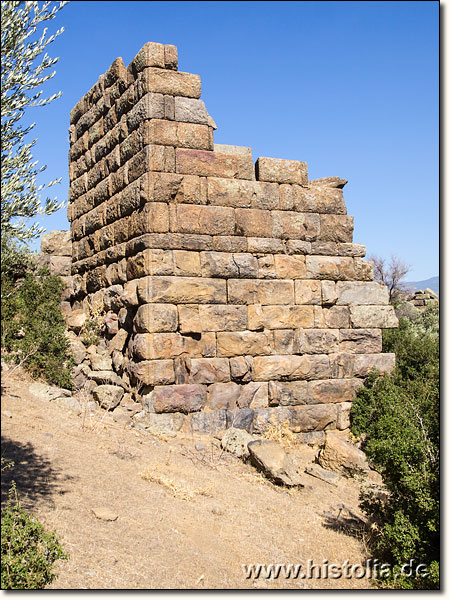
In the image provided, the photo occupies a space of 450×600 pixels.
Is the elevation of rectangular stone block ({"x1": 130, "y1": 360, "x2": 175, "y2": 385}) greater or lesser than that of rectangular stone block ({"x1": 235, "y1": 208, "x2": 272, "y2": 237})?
lesser

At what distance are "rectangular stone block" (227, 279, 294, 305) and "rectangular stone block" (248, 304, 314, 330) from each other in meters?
0.13

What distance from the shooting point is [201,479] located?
27.8 feet

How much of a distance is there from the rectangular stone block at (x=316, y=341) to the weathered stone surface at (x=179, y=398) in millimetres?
2103

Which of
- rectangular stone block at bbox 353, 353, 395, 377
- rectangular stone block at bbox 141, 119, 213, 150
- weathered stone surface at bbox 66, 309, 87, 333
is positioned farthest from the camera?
weathered stone surface at bbox 66, 309, 87, 333

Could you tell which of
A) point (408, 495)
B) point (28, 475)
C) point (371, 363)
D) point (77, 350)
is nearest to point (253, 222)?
point (371, 363)

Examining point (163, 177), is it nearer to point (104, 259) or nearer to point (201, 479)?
point (104, 259)

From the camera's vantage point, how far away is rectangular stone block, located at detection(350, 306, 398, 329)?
11945mm

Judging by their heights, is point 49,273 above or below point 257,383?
above

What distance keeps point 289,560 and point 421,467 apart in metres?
1.76

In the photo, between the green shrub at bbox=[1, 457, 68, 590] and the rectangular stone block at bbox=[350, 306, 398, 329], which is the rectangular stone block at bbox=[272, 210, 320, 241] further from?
the green shrub at bbox=[1, 457, 68, 590]

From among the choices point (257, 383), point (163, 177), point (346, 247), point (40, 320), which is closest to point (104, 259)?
point (40, 320)

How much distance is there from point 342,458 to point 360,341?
107 inches

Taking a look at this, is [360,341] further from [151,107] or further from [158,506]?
[158,506]

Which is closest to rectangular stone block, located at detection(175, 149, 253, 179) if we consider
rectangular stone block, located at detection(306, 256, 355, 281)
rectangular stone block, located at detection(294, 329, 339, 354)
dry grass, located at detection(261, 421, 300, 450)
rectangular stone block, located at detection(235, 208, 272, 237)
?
rectangular stone block, located at detection(235, 208, 272, 237)
